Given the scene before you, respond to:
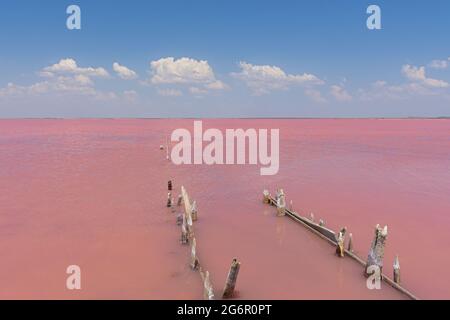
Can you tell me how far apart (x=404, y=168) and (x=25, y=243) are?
32.6 m

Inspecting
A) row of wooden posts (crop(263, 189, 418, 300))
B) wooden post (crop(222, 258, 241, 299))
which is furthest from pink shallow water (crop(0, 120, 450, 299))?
wooden post (crop(222, 258, 241, 299))

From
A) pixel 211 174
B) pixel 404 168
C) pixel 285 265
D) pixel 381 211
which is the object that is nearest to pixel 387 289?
pixel 285 265

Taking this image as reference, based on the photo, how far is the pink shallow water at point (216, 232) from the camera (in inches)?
466

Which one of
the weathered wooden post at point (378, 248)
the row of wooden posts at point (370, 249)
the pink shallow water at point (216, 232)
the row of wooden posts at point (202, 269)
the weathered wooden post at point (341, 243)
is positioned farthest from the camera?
the weathered wooden post at point (341, 243)

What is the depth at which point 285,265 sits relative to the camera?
523 inches

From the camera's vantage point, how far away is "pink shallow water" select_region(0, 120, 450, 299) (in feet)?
38.9

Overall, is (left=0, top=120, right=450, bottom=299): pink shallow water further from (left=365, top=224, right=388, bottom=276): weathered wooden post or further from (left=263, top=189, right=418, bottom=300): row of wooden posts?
(left=365, top=224, right=388, bottom=276): weathered wooden post

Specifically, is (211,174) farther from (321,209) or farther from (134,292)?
(134,292)

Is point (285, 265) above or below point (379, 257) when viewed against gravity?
below

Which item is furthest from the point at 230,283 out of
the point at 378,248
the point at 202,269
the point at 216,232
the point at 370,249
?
the point at 216,232

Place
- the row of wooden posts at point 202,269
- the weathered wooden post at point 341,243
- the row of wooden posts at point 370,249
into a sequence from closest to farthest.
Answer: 1. the row of wooden posts at point 202,269
2. the row of wooden posts at point 370,249
3. the weathered wooden post at point 341,243

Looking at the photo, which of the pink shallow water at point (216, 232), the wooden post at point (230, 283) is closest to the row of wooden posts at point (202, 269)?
the wooden post at point (230, 283)

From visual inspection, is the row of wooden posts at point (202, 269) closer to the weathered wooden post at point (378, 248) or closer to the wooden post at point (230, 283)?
the wooden post at point (230, 283)

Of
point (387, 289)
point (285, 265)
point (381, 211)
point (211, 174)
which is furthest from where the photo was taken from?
point (211, 174)
